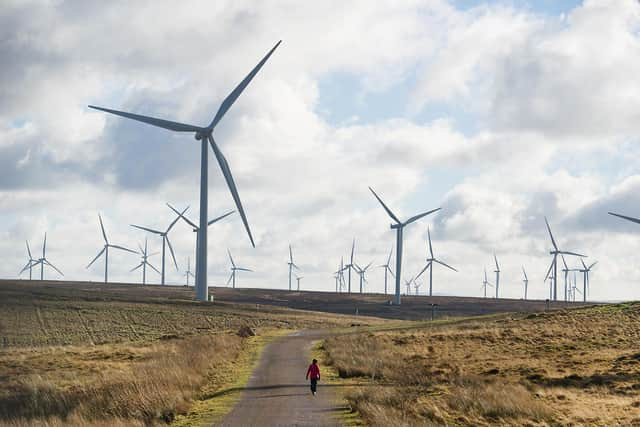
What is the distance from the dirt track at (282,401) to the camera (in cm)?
2314

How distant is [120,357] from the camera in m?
50.9

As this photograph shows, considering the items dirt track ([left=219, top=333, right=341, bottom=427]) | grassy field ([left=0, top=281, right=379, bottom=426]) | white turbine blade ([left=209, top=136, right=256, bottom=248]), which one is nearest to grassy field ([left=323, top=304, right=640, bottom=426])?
dirt track ([left=219, top=333, right=341, bottom=427])

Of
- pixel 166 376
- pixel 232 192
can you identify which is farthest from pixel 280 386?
pixel 232 192

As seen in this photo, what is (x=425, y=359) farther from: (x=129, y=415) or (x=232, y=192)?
(x=232, y=192)

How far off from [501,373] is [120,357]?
80.6 feet

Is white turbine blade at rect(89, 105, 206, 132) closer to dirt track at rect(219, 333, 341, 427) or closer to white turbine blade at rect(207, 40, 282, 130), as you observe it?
white turbine blade at rect(207, 40, 282, 130)

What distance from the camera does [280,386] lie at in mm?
32250

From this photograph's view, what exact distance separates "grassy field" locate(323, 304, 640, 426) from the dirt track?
1.23m

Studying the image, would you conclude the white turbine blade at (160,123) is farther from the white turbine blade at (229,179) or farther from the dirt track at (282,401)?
the dirt track at (282,401)

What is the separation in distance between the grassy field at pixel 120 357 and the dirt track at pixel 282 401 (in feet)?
3.56

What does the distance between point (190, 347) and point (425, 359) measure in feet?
47.1

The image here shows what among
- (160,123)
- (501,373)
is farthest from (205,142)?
(501,373)

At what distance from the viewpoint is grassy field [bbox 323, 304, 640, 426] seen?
25656 mm

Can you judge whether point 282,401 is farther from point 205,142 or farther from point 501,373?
point 205,142
